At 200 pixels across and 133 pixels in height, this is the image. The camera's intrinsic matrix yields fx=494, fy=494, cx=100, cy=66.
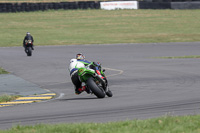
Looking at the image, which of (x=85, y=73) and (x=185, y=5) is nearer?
(x=85, y=73)

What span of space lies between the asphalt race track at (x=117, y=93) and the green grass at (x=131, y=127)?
3.22ft

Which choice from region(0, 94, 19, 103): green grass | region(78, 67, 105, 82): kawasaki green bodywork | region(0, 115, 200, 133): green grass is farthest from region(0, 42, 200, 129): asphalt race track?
region(0, 94, 19, 103): green grass

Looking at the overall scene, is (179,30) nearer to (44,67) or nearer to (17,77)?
(44,67)

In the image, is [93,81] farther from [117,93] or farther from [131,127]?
[131,127]

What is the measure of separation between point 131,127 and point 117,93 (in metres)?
6.83

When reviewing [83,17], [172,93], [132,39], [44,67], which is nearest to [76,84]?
[172,93]

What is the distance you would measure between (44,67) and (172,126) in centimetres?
1725

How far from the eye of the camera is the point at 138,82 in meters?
18.2

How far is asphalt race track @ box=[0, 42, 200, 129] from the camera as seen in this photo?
1092 centimetres

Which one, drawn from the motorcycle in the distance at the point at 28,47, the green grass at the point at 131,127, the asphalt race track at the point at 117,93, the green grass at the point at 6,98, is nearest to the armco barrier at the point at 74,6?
the motorcycle in the distance at the point at 28,47

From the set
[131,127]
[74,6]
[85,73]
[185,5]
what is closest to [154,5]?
[185,5]

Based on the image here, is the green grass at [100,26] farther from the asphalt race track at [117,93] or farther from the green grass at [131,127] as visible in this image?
the green grass at [131,127]

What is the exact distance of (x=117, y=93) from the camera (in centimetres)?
1552

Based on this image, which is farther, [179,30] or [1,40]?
[179,30]
